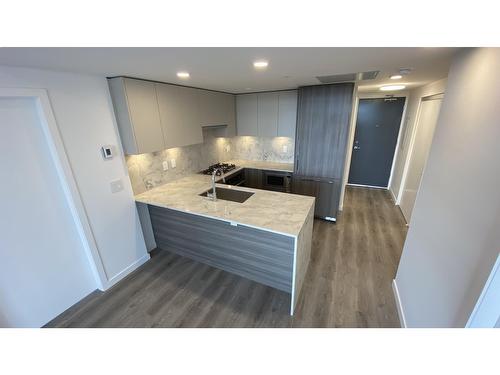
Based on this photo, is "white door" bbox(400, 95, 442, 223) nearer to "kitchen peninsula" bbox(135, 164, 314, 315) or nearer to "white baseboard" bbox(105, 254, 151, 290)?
"kitchen peninsula" bbox(135, 164, 314, 315)

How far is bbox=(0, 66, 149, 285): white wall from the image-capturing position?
5.24 ft

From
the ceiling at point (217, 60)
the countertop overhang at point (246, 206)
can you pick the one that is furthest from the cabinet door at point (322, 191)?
the ceiling at point (217, 60)

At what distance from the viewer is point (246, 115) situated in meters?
3.66

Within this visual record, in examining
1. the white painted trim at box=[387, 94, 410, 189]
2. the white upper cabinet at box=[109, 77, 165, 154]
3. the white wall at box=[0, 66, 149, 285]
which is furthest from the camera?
the white painted trim at box=[387, 94, 410, 189]

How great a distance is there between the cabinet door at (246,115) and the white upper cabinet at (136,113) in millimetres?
1744

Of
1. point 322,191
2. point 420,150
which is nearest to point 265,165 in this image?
point 322,191

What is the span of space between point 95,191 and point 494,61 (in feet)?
9.65

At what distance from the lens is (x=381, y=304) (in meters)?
1.93

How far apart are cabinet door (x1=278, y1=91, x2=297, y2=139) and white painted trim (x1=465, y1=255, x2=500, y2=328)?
2894 millimetres

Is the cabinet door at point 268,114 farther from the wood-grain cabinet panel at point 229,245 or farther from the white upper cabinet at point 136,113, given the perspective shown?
the wood-grain cabinet panel at point 229,245

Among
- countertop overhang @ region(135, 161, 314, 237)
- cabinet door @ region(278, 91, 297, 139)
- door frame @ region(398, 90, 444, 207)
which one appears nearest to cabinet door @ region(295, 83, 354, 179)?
cabinet door @ region(278, 91, 297, 139)

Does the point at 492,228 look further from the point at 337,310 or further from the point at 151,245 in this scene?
the point at 151,245

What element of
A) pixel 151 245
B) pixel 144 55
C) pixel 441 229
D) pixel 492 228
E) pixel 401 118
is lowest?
pixel 151 245

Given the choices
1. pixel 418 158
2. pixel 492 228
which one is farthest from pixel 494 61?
pixel 418 158
